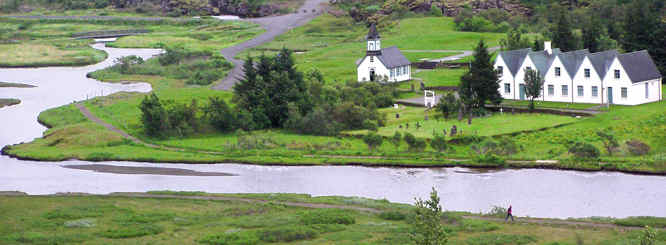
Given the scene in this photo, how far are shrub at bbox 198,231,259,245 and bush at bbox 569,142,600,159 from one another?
27.9m

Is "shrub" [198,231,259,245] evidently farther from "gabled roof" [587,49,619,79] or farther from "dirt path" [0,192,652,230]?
"gabled roof" [587,49,619,79]

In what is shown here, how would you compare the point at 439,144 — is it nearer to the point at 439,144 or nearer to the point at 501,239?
the point at 439,144

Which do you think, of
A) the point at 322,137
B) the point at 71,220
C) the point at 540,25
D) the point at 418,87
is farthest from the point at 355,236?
the point at 540,25

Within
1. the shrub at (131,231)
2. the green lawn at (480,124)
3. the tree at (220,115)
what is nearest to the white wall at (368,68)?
the green lawn at (480,124)

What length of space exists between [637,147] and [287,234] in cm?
3203

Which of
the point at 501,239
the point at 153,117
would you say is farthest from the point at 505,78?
Result: the point at 501,239

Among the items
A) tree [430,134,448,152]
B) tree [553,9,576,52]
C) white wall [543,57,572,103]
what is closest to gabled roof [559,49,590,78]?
white wall [543,57,572,103]

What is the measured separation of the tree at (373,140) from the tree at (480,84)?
11234mm

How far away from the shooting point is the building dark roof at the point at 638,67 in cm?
7825

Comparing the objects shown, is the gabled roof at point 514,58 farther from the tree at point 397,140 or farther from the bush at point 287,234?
the bush at point 287,234

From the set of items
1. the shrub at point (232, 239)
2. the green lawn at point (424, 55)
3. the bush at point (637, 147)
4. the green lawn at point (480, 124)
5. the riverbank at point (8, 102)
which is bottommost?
the shrub at point (232, 239)

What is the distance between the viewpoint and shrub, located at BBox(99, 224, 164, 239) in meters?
46.8

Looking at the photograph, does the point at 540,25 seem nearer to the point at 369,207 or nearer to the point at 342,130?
the point at 342,130

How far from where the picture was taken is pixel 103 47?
16275cm
